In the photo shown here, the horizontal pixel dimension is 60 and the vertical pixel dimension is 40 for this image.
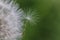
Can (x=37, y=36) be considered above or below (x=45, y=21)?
below

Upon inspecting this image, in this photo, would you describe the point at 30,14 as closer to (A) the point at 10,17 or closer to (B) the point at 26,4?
(A) the point at 10,17

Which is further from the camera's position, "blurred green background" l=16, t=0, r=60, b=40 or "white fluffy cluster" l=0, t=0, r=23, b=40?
"blurred green background" l=16, t=0, r=60, b=40

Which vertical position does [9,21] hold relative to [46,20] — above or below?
below

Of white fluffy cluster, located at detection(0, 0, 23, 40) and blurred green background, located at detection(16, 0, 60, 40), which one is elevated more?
blurred green background, located at detection(16, 0, 60, 40)

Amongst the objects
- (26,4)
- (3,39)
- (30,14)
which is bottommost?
(3,39)

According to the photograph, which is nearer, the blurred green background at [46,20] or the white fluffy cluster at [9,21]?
the white fluffy cluster at [9,21]

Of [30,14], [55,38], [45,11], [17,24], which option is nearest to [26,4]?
[45,11]

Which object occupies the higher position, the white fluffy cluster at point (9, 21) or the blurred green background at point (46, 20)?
the blurred green background at point (46, 20)

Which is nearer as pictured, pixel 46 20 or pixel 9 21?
pixel 9 21
